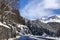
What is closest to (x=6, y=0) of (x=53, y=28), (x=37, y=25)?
(x=37, y=25)

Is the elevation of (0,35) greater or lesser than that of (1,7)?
lesser

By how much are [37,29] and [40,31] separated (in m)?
1.97

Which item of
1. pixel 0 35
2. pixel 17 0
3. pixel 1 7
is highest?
pixel 17 0

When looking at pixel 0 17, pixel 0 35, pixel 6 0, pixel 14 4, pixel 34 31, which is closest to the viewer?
pixel 0 35

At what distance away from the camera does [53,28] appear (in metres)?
114

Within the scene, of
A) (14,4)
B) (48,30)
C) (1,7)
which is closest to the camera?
(1,7)

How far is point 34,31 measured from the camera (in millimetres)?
99562

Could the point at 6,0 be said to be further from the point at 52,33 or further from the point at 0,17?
the point at 52,33

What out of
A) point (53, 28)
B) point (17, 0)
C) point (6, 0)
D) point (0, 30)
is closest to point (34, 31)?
point (53, 28)

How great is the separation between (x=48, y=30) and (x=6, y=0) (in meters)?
69.1

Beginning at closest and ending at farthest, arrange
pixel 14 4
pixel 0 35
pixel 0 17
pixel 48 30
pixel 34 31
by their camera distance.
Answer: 1. pixel 0 35
2. pixel 0 17
3. pixel 14 4
4. pixel 34 31
5. pixel 48 30

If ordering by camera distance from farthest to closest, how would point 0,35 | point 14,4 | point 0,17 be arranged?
1. point 14,4
2. point 0,17
3. point 0,35

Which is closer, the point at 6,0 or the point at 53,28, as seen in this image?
the point at 6,0

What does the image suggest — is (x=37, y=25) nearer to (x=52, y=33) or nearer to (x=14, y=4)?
(x=52, y=33)
